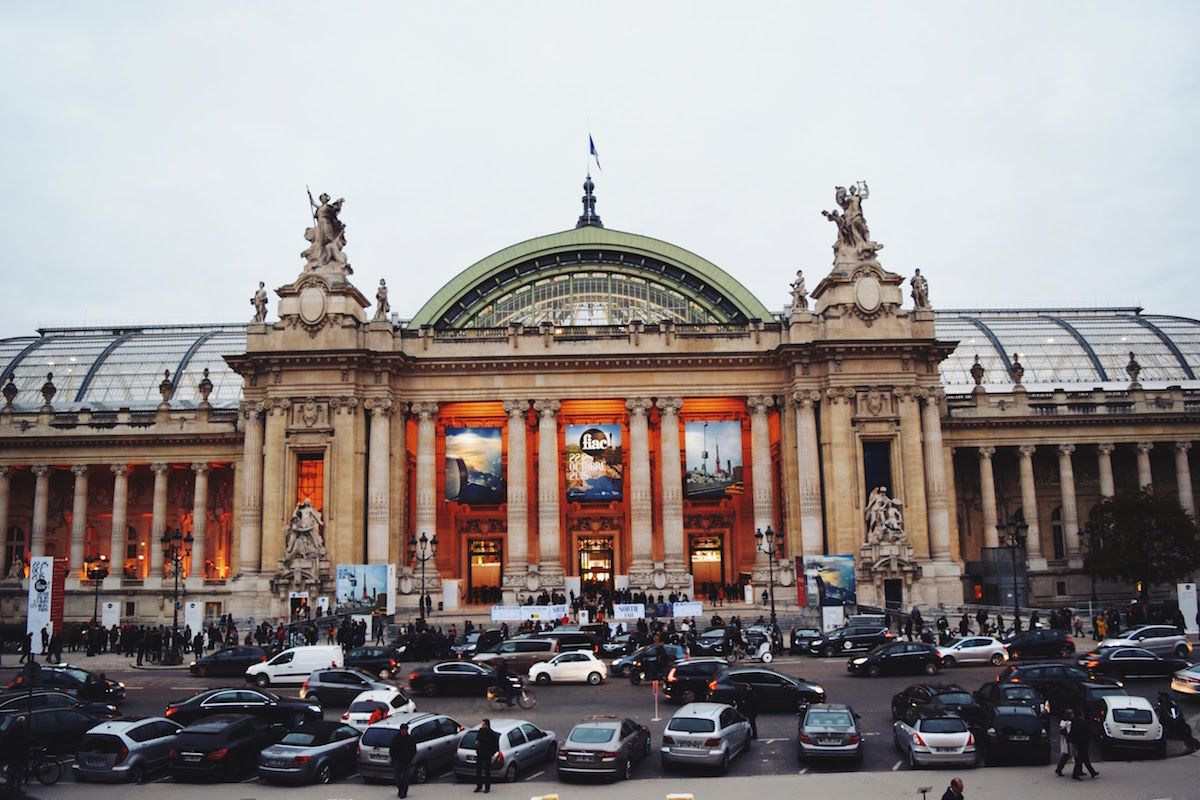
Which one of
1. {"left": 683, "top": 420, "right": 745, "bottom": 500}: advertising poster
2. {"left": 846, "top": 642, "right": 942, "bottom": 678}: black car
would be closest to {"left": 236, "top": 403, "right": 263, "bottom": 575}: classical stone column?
{"left": 683, "top": 420, "right": 745, "bottom": 500}: advertising poster

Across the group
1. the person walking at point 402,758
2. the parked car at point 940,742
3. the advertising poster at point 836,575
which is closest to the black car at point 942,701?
the parked car at point 940,742

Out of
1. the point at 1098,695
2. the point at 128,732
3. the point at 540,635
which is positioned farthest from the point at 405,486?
the point at 1098,695

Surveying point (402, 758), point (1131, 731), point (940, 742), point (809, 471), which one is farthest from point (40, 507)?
point (1131, 731)

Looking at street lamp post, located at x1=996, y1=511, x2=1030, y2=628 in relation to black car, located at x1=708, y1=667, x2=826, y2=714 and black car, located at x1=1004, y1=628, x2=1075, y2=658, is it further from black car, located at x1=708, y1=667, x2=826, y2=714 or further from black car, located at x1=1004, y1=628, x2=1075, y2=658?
black car, located at x1=708, y1=667, x2=826, y2=714

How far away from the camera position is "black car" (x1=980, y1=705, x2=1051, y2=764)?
2238 centimetres

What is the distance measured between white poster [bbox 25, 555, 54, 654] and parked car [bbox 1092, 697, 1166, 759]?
111ft

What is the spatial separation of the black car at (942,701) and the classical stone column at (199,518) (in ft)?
168

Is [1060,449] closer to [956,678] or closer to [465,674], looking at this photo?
[956,678]

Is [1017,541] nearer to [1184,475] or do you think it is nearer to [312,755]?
[1184,475]

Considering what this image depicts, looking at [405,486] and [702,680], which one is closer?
[702,680]

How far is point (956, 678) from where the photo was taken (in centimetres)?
3450

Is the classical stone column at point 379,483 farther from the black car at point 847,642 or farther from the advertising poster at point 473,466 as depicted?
the black car at point 847,642

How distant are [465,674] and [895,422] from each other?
3530cm

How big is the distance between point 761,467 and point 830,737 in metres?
39.4
